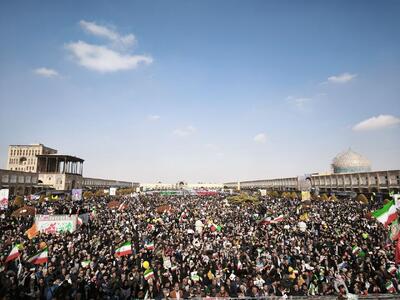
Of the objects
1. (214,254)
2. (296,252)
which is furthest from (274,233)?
(214,254)

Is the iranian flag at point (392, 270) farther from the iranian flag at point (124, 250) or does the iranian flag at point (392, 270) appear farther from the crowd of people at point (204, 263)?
the iranian flag at point (124, 250)

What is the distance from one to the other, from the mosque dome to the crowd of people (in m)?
65.9

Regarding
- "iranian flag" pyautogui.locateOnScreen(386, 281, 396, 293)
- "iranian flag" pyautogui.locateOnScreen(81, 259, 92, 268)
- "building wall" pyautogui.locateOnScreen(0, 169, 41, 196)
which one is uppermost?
"building wall" pyautogui.locateOnScreen(0, 169, 41, 196)

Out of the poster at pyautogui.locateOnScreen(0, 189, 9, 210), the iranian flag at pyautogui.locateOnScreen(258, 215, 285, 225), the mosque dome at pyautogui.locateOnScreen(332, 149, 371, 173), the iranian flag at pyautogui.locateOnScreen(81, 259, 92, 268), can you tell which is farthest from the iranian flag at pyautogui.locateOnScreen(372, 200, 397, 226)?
the mosque dome at pyautogui.locateOnScreen(332, 149, 371, 173)

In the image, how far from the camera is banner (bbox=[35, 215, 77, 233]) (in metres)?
18.6

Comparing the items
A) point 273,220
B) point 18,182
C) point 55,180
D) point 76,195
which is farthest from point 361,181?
point 55,180

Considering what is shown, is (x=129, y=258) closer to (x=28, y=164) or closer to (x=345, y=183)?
(x=345, y=183)

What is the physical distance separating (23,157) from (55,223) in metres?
101

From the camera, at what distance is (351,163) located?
8019cm

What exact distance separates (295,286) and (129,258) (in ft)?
26.7

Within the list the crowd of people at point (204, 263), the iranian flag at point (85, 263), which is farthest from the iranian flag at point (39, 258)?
the iranian flag at point (85, 263)

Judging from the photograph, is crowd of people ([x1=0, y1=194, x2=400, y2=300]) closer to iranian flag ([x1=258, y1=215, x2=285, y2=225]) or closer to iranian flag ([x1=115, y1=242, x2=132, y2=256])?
iranian flag ([x1=258, y1=215, x2=285, y2=225])

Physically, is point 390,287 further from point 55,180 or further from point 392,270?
point 55,180

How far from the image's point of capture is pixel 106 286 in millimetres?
10570
